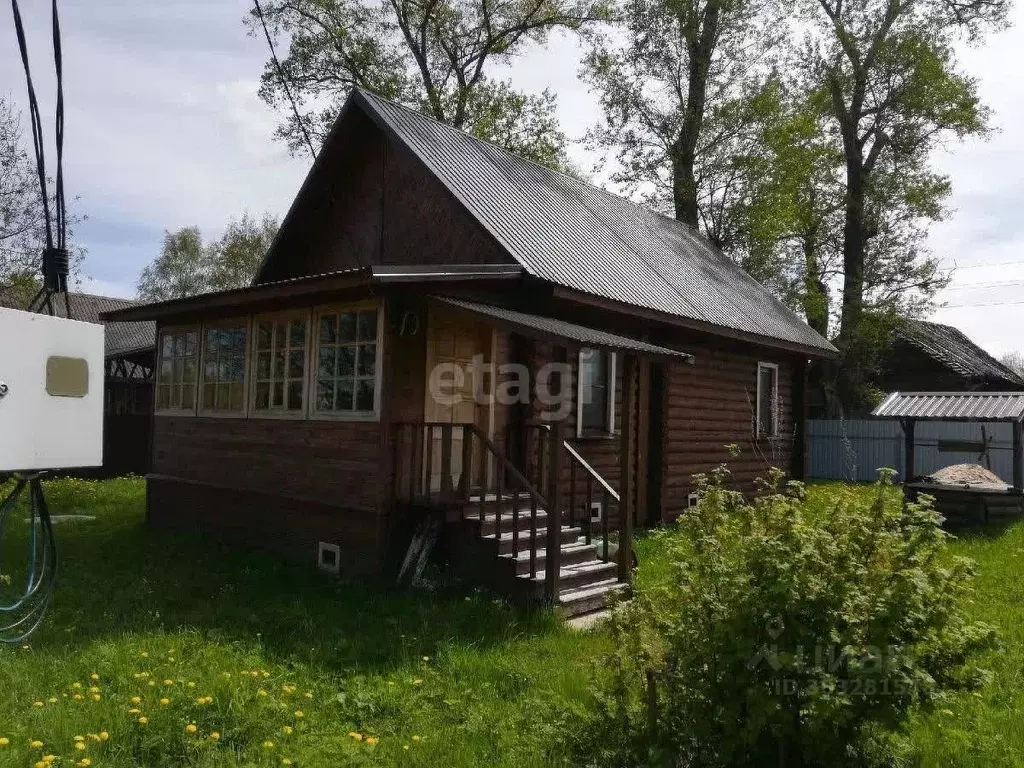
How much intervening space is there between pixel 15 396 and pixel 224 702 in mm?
3031

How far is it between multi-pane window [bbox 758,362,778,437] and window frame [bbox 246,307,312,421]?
29.0ft

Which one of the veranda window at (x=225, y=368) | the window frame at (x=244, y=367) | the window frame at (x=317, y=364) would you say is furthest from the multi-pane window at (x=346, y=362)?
the veranda window at (x=225, y=368)

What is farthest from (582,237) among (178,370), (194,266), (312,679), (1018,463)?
(194,266)

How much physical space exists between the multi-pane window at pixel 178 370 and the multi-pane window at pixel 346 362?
287 centimetres

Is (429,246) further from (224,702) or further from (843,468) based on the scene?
(843,468)

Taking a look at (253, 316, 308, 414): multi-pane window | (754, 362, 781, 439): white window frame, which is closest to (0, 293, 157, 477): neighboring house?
(253, 316, 308, 414): multi-pane window

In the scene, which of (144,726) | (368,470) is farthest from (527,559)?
(144,726)

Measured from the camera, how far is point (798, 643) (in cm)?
355

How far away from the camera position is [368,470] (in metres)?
7.85

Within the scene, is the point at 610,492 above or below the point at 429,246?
below

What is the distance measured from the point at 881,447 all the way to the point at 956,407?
33.0 ft

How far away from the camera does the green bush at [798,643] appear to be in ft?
11.5

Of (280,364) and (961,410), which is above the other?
(280,364)

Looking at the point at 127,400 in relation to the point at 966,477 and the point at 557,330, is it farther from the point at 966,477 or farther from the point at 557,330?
the point at 966,477
